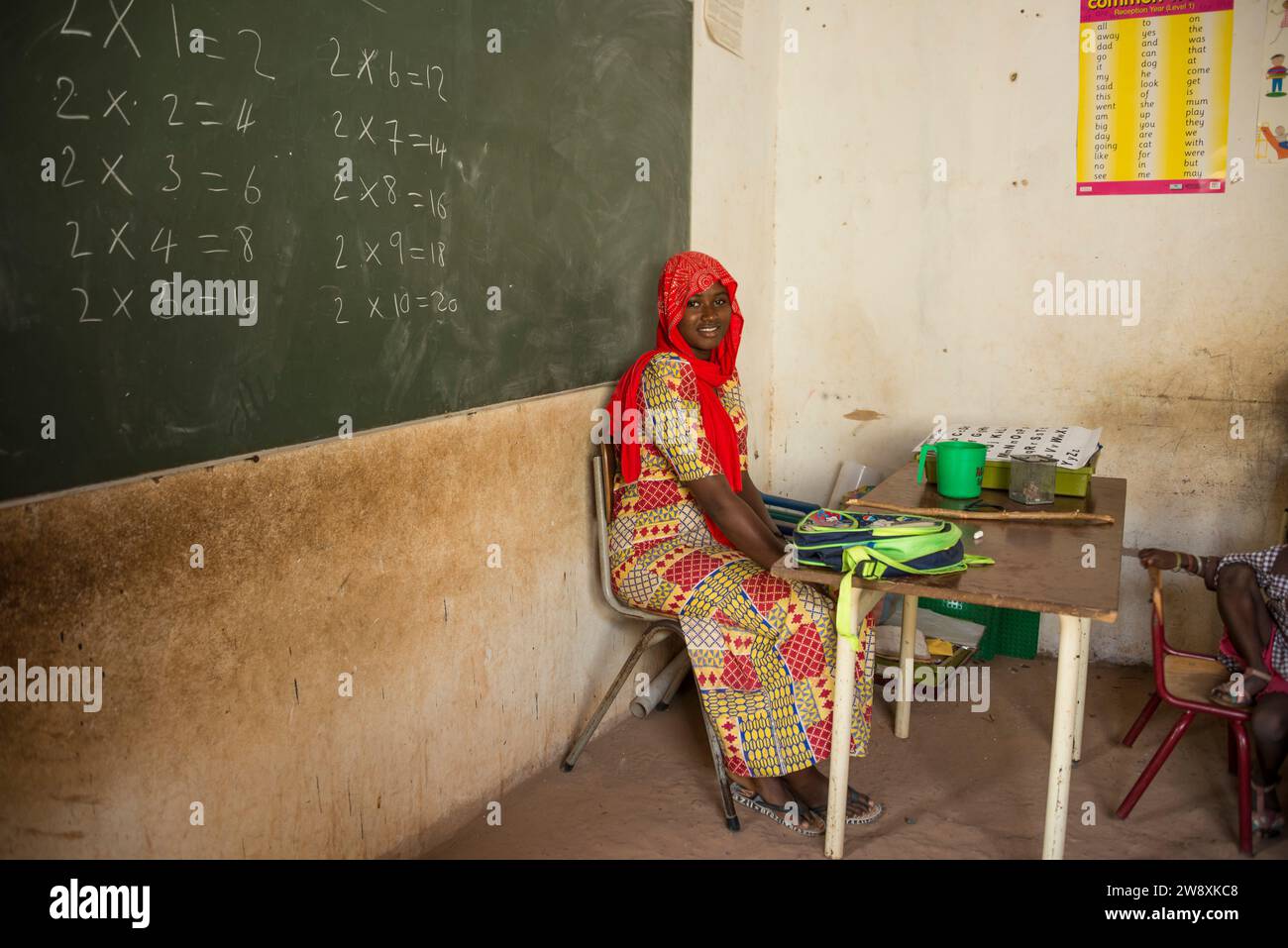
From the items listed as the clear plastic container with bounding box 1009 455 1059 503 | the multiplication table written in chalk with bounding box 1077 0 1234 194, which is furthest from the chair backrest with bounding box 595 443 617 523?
the multiplication table written in chalk with bounding box 1077 0 1234 194

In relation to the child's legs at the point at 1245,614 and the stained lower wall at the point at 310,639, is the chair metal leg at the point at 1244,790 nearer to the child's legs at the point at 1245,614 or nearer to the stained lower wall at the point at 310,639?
the child's legs at the point at 1245,614

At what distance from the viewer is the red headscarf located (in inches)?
114

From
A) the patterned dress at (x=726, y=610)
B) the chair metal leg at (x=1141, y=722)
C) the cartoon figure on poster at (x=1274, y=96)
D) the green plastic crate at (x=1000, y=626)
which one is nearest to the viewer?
the patterned dress at (x=726, y=610)

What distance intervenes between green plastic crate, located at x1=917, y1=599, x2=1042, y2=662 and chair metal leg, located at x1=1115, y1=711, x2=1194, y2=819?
1068mm

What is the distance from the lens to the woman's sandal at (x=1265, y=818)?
2.59 metres

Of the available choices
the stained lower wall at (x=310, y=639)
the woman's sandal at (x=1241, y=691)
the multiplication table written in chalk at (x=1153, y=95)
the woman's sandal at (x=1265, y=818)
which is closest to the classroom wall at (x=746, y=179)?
the stained lower wall at (x=310, y=639)

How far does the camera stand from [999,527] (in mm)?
2533

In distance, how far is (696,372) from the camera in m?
2.92

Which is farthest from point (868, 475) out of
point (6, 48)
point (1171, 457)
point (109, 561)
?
point (6, 48)

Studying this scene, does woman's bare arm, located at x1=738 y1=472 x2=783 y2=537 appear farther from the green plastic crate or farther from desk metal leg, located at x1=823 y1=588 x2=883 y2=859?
the green plastic crate

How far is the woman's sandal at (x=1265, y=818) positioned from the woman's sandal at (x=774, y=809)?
1052mm

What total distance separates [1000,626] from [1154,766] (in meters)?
1.23

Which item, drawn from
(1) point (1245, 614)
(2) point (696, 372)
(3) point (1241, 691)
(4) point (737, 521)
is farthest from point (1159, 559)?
(2) point (696, 372)

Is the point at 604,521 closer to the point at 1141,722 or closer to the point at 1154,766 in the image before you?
the point at 1154,766
